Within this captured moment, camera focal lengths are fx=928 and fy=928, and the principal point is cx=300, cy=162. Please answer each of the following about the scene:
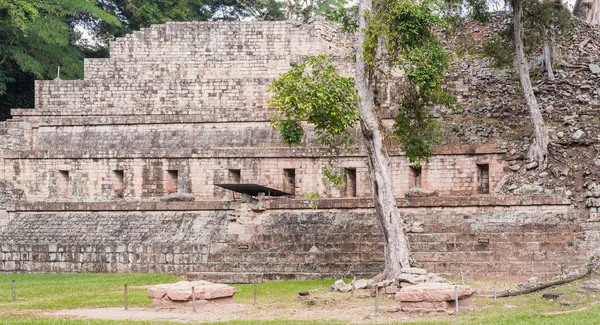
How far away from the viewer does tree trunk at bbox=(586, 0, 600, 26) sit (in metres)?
39.4

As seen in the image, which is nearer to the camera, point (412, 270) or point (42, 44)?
point (412, 270)

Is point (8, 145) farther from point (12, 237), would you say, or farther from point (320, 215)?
point (320, 215)

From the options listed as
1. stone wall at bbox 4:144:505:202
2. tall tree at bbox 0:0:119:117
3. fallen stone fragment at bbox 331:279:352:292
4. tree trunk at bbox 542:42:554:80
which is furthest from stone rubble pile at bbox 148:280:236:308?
tall tree at bbox 0:0:119:117

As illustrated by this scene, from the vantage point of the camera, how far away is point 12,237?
91.0ft

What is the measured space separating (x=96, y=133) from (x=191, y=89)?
3.61m

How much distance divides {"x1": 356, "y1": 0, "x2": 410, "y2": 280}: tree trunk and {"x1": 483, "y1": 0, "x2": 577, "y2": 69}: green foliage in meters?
8.80

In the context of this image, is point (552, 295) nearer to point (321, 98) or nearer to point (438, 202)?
point (321, 98)

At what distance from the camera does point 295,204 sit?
26.7 meters

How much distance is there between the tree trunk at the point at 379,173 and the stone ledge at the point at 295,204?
4.05 m

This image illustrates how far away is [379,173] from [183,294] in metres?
5.83

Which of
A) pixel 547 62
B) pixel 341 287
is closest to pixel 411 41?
pixel 341 287

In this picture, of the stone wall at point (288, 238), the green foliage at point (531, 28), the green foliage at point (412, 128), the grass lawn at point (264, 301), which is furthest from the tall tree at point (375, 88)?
the green foliage at point (531, 28)

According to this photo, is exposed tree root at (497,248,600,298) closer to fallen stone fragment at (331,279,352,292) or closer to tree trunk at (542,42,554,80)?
fallen stone fragment at (331,279,352,292)

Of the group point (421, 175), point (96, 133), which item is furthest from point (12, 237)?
point (421, 175)
